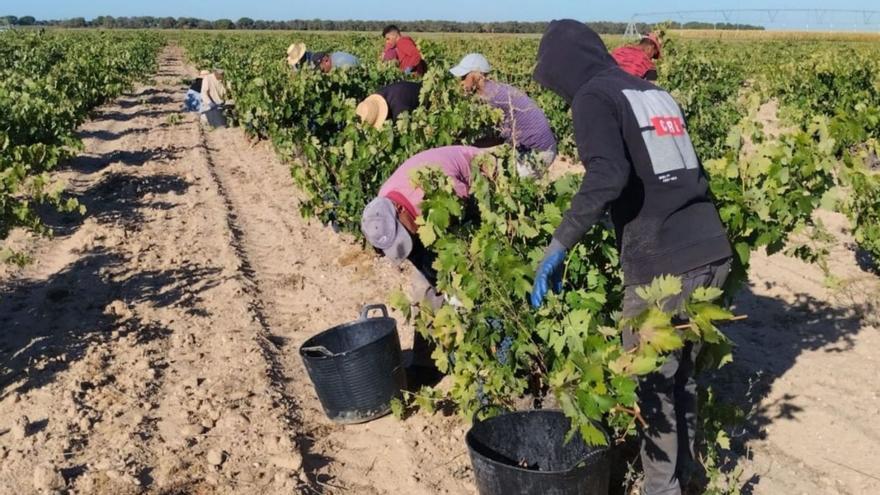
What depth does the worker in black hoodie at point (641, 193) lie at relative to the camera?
2.70 meters

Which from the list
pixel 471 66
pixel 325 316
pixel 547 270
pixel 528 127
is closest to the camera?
pixel 547 270

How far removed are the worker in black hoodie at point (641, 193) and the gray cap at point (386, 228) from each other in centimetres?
99

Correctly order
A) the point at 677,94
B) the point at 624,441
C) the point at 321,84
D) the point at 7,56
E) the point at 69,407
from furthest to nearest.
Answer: the point at 7,56 → the point at 677,94 → the point at 321,84 → the point at 69,407 → the point at 624,441

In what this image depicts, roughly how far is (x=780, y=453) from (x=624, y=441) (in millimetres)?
815

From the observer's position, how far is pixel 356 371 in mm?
4180

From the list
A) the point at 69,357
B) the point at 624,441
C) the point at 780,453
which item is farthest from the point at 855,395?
the point at 69,357

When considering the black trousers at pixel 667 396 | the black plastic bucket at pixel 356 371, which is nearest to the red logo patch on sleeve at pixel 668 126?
the black trousers at pixel 667 396

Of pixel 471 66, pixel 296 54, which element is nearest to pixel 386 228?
pixel 471 66

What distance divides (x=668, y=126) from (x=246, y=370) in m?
3.16

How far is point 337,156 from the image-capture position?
6.90 m

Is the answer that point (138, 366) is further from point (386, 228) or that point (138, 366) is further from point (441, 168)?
point (441, 168)

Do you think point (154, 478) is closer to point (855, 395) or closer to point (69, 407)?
point (69, 407)

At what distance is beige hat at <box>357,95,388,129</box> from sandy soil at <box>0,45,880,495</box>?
3.99ft

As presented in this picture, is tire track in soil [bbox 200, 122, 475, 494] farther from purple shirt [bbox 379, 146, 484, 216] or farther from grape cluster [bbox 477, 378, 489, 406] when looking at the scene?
purple shirt [bbox 379, 146, 484, 216]
